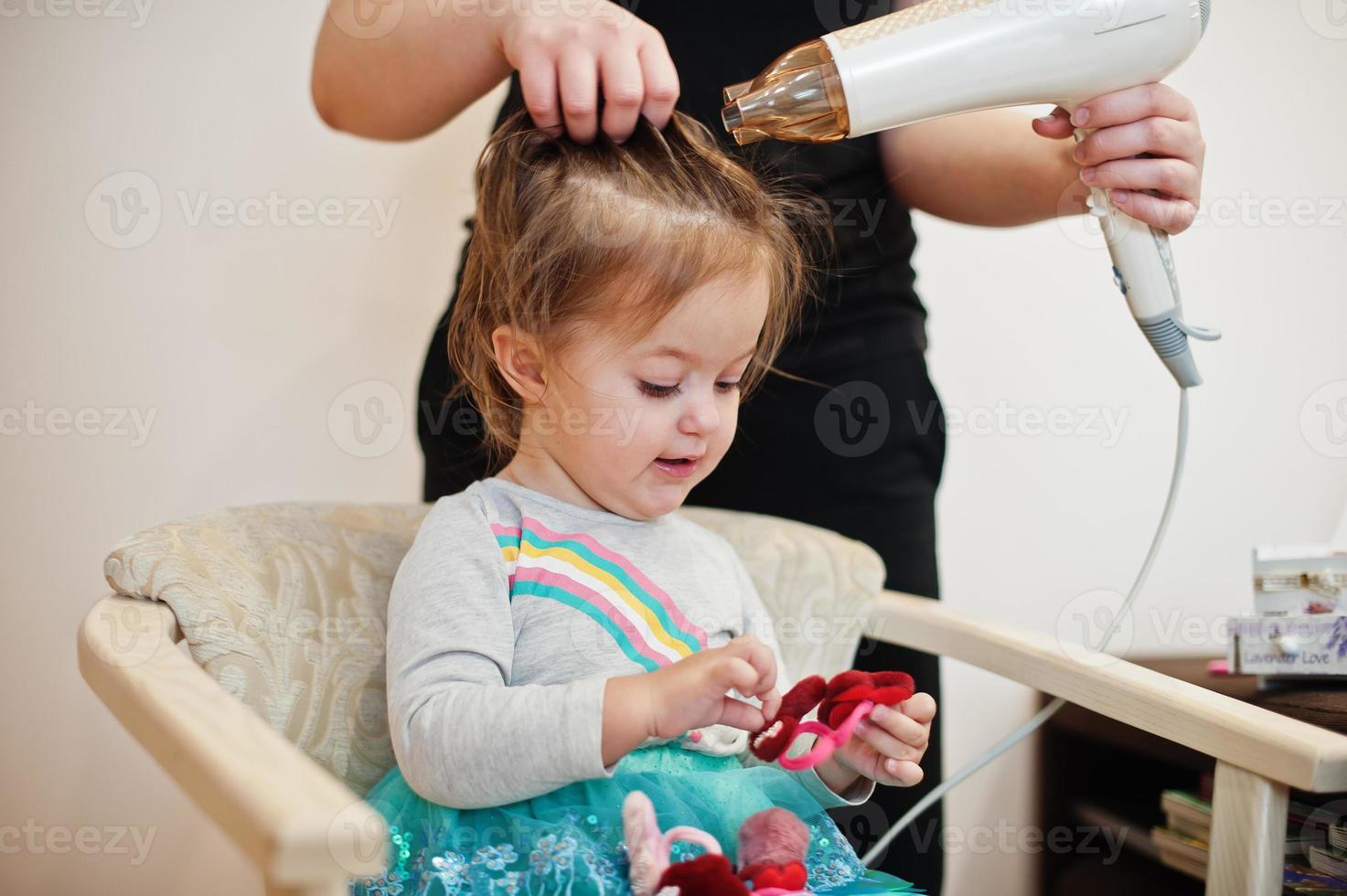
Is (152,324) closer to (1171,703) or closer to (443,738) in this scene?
(443,738)

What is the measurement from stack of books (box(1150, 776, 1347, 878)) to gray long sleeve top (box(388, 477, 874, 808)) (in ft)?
1.27

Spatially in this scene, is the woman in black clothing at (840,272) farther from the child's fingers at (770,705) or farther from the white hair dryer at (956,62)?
the child's fingers at (770,705)

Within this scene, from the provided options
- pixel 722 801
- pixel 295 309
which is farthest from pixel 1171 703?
pixel 295 309

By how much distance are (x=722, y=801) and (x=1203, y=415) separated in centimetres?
121

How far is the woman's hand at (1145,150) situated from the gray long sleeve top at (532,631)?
45 centimetres

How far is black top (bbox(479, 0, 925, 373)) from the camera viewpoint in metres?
1.01

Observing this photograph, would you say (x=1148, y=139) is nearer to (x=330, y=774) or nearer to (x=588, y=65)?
(x=588, y=65)

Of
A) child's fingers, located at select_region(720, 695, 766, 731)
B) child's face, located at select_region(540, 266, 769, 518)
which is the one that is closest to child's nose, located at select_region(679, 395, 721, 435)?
child's face, located at select_region(540, 266, 769, 518)

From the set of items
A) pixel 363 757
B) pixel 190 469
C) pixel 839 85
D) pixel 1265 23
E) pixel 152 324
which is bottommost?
pixel 363 757

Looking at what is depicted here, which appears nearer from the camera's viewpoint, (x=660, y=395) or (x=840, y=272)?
(x=660, y=395)

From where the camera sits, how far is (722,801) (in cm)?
69

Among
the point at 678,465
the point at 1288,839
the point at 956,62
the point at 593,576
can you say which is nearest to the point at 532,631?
the point at 593,576

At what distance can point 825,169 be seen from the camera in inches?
40.7

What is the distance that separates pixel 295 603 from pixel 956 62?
2.08 feet
